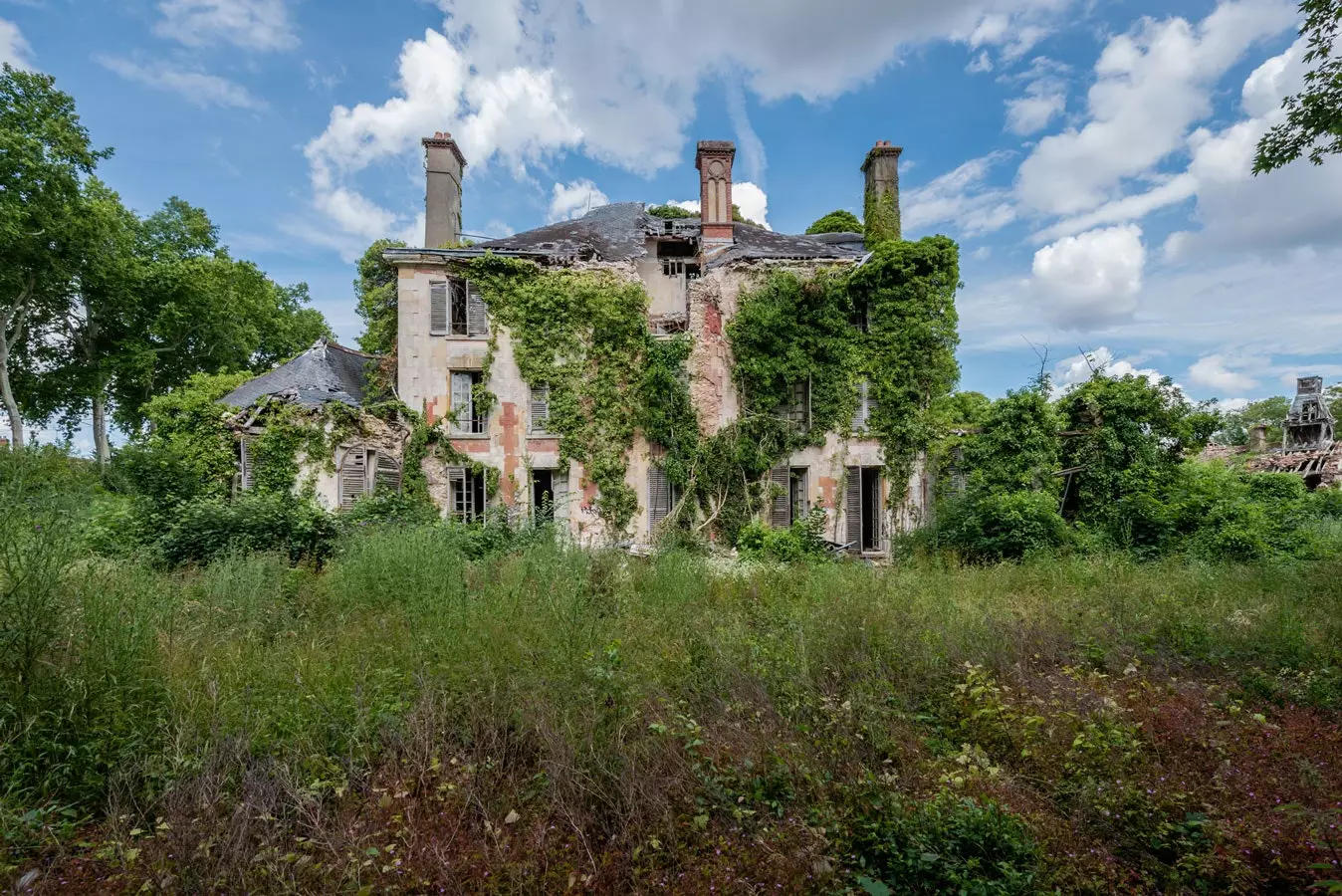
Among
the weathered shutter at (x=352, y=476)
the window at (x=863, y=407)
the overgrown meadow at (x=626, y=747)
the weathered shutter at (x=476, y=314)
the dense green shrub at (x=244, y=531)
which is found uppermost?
the weathered shutter at (x=476, y=314)

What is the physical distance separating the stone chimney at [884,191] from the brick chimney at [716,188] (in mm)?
3987

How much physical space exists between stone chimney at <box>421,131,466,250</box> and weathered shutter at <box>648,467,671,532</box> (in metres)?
8.87

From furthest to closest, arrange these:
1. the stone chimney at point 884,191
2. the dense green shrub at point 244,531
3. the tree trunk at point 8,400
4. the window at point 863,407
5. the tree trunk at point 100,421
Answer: the tree trunk at point 100,421 < the tree trunk at point 8,400 < the stone chimney at point 884,191 < the window at point 863,407 < the dense green shrub at point 244,531

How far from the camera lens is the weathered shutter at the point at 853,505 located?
543 inches

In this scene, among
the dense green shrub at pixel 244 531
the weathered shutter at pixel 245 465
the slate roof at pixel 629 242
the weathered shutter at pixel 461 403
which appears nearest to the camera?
the dense green shrub at pixel 244 531

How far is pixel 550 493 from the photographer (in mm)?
14125

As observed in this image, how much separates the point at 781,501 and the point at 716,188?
352 inches

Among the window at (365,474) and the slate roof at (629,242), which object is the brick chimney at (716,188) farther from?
the window at (365,474)

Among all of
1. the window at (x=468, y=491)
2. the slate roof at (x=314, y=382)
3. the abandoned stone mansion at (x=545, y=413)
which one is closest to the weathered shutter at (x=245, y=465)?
the slate roof at (x=314, y=382)

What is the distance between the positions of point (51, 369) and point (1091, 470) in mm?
33922

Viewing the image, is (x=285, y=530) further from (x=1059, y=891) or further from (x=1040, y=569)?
(x=1040, y=569)

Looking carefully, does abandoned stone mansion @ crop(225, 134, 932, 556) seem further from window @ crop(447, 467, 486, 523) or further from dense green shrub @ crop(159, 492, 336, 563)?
dense green shrub @ crop(159, 492, 336, 563)

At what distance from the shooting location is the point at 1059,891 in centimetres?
253

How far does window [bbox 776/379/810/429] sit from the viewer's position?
14.1 metres
